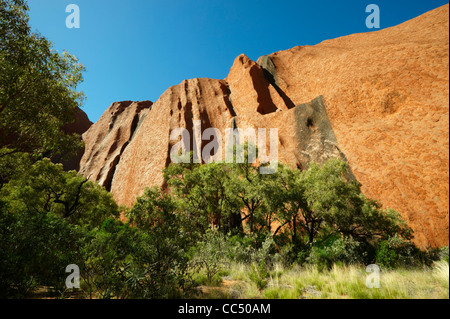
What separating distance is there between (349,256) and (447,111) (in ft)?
30.5

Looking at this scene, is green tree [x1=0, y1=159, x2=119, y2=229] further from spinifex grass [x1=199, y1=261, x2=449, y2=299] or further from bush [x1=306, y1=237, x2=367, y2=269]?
bush [x1=306, y1=237, x2=367, y2=269]

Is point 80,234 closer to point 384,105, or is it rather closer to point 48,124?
point 48,124

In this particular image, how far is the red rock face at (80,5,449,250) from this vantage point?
5.10m

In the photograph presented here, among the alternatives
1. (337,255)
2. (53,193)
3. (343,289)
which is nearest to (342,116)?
(337,255)

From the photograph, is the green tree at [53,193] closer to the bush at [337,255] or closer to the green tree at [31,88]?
the green tree at [31,88]

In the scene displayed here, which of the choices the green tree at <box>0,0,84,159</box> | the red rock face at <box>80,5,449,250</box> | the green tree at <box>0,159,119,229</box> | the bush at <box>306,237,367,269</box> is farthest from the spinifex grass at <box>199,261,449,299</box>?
the green tree at <box>0,159,119,229</box>

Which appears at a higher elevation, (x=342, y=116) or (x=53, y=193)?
(x=342, y=116)

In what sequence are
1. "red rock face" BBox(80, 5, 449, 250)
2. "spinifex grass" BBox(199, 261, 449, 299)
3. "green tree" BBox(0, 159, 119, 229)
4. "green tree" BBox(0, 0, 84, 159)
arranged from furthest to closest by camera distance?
"green tree" BBox(0, 159, 119, 229), "green tree" BBox(0, 0, 84, 159), "red rock face" BBox(80, 5, 449, 250), "spinifex grass" BBox(199, 261, 449, 299)

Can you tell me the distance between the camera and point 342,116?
17766 millimetres

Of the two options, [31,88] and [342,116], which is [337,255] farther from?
[31,88]

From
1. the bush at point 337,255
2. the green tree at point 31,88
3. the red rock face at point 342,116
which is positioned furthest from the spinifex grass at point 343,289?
the green tree at point 31,88

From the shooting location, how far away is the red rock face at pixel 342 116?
16.7 ft
